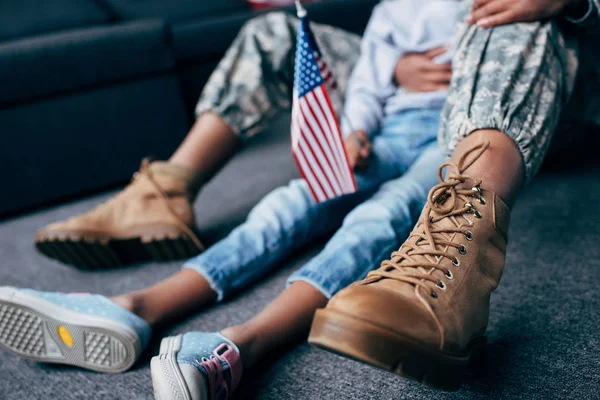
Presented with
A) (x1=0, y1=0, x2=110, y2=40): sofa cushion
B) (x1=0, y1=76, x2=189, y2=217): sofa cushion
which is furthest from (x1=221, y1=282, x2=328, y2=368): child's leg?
(x1=0, y1=0, x2=110, y2=40): sofa cushion

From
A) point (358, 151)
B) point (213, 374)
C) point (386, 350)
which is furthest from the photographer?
point (358, 151)

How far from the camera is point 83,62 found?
1399mm

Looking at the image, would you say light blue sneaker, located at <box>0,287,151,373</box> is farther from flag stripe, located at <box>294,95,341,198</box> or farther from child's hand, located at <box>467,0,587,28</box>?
child's hand, located at <box>467,0,587,28</box>

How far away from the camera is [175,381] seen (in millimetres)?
524

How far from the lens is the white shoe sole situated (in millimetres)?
520

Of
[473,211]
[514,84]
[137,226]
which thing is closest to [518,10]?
[514,84]

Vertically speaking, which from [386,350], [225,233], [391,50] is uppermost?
[391,50]

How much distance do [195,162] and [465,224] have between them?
626 mm

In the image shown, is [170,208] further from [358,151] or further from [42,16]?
[42,16]

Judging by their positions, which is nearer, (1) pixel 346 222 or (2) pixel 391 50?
(1) pixel 346 222

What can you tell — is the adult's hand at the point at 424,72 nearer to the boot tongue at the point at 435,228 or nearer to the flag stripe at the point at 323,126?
the flag stripe at the point at 323,126

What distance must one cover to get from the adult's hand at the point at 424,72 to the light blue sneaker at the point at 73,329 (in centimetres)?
67

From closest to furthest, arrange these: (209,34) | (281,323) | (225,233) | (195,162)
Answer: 1. (281,323)
2. (195,162)
3. (225,233)
4. (209,34)

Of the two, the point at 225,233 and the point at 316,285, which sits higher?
the point at 316,285
